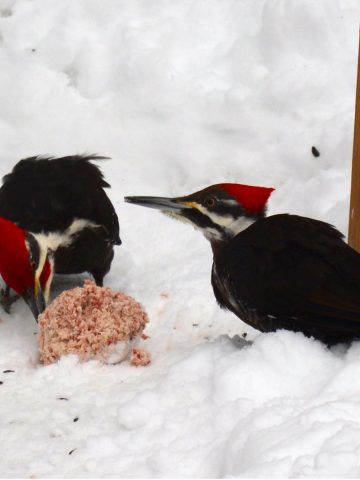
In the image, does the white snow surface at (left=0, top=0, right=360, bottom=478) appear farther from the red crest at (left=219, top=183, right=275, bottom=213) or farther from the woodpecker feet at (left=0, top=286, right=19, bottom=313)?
the red crest at (left=219, top=183, right=275, bottom=213)

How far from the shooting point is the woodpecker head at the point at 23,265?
13.0ft

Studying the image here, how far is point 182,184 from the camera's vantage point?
5109 mm

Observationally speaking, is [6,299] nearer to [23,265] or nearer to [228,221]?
[23,265]

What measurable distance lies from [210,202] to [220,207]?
5 cm

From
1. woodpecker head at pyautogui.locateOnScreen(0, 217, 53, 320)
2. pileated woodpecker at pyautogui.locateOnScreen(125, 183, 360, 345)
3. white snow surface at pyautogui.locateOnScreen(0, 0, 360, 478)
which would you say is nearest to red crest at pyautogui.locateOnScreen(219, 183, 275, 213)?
pileated woodpecker at pyautogui.locateOnScreen(125, 183, 360, 345)

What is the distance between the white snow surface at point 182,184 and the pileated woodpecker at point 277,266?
13 cm

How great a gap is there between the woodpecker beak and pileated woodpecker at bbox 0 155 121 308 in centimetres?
26

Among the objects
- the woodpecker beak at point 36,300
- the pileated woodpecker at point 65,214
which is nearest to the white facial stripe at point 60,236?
the pileated woodpecker at point 65,214

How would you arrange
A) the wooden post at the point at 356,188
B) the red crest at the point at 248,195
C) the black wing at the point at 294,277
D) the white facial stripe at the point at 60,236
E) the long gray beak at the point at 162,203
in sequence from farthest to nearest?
the white facial stripe at the point at 60,236
the wooden post at the point at 356,188
the long gray beak at the point at 162,203
the red crest at the point at 248,195
the black wing at the point at 294,277

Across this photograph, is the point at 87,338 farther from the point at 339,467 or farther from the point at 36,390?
the point at 339,467

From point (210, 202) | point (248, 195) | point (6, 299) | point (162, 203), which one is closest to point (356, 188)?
point (248, 195)

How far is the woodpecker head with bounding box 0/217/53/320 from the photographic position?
397 centimetres

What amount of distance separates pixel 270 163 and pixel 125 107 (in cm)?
106

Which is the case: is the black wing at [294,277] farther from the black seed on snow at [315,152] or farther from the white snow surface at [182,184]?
the black seed on snow at [315,152]
